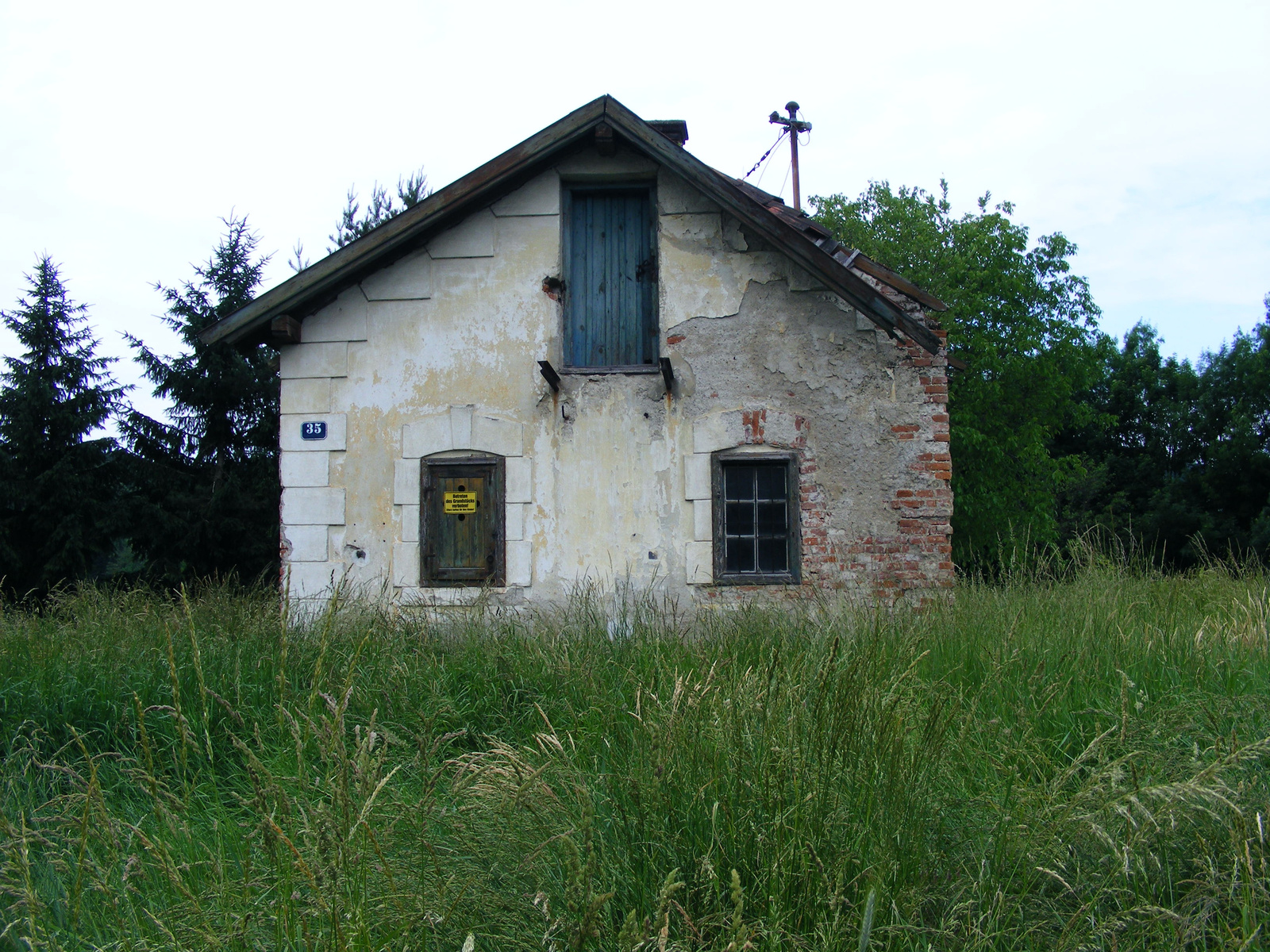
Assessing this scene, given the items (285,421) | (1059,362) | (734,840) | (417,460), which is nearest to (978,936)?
(734,840)

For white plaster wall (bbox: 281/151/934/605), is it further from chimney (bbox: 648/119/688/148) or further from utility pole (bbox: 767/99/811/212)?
utility pole (bbox: 767/99/811/212)

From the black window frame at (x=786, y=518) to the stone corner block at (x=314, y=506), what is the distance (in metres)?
3.36

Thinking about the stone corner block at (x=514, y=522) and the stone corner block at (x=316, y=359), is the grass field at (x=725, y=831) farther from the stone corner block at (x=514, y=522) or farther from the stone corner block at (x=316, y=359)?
the stone corner block at (x=316, y=359)

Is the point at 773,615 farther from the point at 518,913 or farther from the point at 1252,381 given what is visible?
the point at 1252,381

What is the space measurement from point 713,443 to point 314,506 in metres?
3.63

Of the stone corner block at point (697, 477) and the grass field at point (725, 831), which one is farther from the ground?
the stone corner block at point (697, 477)

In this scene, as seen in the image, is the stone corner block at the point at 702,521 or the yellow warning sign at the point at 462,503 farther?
the yellow warning sign at the point at 462,503

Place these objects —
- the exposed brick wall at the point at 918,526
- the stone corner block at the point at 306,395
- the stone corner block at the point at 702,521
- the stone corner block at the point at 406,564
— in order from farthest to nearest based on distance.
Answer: the stone corner block at the point at 306,395 → the stone corner block at the point at 406,564 → the stone corner block at the point at 702,521 → the exposed brick wall at the point at 918,526

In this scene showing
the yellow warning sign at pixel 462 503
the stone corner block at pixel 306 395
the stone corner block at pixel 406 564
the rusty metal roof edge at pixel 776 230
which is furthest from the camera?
the stone corner block at pixel 306 395

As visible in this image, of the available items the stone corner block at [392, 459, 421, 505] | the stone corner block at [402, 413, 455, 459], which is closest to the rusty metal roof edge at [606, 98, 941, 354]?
the stone corner block at [402, 413, 455, 459]

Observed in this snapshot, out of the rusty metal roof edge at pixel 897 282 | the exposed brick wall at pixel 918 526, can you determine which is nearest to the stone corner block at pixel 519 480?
the exposed brick wall at pixel 918 526

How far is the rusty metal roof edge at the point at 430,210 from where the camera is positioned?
750 cm

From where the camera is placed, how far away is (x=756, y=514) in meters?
7.54

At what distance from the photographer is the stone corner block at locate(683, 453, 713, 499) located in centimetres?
747
